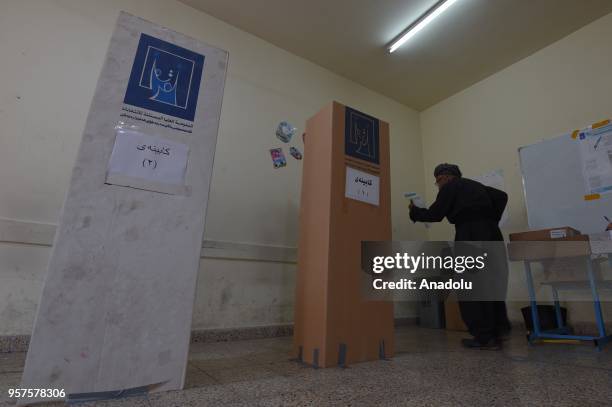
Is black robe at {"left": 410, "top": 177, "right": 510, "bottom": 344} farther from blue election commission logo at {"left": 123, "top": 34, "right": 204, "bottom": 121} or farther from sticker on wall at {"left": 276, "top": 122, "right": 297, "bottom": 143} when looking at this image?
blue election commission logo at {"left": 123, "top": 34, "right": 204, "bottom": 121}

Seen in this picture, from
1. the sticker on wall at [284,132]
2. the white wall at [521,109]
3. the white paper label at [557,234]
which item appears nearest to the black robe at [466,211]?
the white paper label at [557,234]

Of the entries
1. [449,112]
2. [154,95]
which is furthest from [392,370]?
[449,112]

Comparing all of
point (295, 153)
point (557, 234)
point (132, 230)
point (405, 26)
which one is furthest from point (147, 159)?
point (405, 26)

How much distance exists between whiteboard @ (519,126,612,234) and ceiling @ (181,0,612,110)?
3.07 feet

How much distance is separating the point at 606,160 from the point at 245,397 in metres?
2.73

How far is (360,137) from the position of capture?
5.28 feet

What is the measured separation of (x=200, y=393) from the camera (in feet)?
3.07

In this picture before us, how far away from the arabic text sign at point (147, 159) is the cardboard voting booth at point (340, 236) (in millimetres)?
657

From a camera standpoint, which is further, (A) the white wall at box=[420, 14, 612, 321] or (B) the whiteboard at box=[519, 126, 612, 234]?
(A) the white wall at box=[420, 14, 612, 321]

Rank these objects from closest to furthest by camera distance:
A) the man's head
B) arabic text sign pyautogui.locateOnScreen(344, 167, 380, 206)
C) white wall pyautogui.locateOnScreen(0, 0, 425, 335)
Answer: arabic text sign pyautogui.locateOnScreen(344, 167, 380, 206) → white wall pyautogui.locateOnScreen(0, 0, 425, 335) → the man's head

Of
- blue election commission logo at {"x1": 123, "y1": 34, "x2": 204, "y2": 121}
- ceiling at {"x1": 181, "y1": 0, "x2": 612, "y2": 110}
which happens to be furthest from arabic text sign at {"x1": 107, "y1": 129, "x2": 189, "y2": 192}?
ceiling at {"x1": 181, "y1": 0, "x2": 612, "y2": 110}

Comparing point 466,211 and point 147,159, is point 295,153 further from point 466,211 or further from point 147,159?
point 147,159

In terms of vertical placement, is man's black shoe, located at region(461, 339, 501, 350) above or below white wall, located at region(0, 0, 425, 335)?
below

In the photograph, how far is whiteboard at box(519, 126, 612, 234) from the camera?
2252 millimetres
